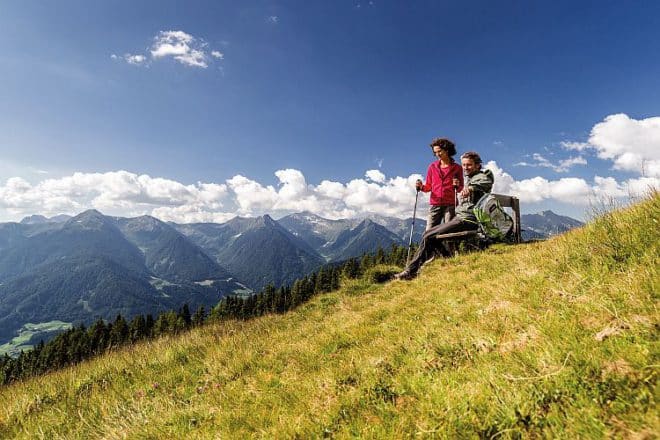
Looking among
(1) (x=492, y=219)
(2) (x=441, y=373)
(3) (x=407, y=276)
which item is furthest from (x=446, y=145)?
(2) (x=441, y=373)

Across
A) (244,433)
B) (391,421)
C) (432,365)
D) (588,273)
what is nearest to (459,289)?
(588,273)

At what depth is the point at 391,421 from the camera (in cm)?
302

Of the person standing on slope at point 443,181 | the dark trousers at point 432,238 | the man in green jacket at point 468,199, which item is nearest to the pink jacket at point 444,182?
the person standing on slope at point 443,181

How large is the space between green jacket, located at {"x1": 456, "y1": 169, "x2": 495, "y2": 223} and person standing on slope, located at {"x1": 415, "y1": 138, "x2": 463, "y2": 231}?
1.13m

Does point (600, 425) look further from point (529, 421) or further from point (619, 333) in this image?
point (619, 333)

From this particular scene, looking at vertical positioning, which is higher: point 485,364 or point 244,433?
point 485,364

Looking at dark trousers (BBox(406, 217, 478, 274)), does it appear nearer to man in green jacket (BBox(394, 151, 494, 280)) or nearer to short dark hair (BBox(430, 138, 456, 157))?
man in green jacket (BBox(394, 151, 494, 280))

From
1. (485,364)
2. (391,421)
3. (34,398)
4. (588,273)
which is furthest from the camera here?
(34,398)

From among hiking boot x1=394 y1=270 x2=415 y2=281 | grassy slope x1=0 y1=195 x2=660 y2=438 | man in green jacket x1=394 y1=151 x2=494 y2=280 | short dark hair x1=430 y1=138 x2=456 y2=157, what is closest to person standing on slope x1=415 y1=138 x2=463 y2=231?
short dark hair x1=430 y1=138 x2=456 y2=157

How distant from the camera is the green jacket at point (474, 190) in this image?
984cm

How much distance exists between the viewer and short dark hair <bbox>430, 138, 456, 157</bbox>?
1120 centimetres

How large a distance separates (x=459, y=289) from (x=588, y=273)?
2856mm

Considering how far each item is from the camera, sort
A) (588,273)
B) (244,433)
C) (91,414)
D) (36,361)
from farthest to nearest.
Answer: (36,361) < (91,414) < (588,273) < (244,433)

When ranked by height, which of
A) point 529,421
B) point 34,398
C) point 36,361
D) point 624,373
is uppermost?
point 624,373
